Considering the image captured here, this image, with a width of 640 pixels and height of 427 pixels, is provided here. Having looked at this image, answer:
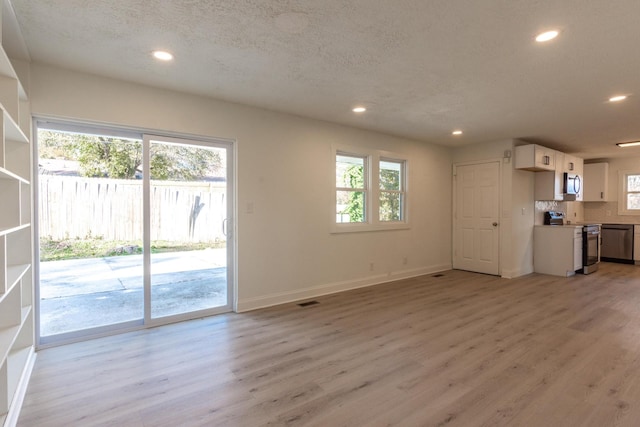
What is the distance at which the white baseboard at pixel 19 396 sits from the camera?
180 cm

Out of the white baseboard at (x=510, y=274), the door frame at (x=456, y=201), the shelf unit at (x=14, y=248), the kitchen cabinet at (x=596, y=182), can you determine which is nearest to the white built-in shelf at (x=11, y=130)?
the shelf unit at (x=14, y=248)

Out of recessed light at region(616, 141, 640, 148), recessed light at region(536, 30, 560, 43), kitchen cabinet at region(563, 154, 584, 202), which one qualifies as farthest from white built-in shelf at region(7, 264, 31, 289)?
recessed light at region(616, 141, 640, 148)

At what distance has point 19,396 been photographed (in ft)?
6.63

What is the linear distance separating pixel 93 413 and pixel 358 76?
317 cm

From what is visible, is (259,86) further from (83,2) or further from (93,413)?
(93,413)

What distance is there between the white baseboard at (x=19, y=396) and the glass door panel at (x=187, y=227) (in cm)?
104

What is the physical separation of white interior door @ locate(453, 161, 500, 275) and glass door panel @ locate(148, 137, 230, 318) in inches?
179

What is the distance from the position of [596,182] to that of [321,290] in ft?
24.0

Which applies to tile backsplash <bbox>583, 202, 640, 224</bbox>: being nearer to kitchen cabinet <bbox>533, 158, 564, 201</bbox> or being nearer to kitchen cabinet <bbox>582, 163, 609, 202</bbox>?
kitchen cabinet <bbox>582, 163, 609, 202</bbox>

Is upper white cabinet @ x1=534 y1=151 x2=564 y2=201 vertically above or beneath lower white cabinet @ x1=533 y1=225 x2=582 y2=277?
above

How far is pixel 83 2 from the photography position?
194 centimetres

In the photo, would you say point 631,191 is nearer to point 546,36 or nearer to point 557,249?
point 557,249

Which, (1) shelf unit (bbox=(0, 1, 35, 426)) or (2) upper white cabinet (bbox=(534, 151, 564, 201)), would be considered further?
(2) upper white cabinet (bbox=(534, 151, 564, 201))

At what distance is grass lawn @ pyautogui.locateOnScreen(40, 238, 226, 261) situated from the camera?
2.93m
